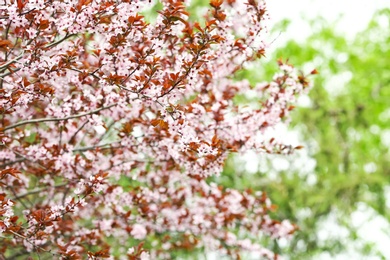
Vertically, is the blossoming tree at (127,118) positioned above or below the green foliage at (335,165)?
below

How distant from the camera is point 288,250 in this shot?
10.8 m

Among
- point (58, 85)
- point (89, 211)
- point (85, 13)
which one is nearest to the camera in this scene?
point (85, 13)

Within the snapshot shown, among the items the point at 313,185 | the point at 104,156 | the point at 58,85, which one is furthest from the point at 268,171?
the point at 58,85

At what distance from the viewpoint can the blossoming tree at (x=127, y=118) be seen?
3.49 m

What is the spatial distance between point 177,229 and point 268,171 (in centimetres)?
597

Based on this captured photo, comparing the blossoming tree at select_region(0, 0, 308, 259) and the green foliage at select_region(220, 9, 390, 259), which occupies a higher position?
the green foliage at select_region(220, 9, 390, 259)

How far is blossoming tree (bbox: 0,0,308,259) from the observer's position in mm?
3494

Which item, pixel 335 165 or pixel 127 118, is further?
pixel 335 165

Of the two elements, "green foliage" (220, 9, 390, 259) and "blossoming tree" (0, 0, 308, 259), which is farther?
"green foliage" (220, 9, 390, 259)

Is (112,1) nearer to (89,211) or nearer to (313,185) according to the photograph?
(89,211)

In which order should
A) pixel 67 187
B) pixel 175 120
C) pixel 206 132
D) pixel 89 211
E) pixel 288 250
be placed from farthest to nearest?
pixel 288 250, pixel 89 211, pixel 67 187, pixel 206 132, pixel 175 120

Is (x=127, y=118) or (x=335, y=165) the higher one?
(x=335, y=165)

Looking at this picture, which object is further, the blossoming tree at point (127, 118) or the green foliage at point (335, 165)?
the green foliage at point (335, 165)

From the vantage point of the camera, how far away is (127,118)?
4.74 meters
